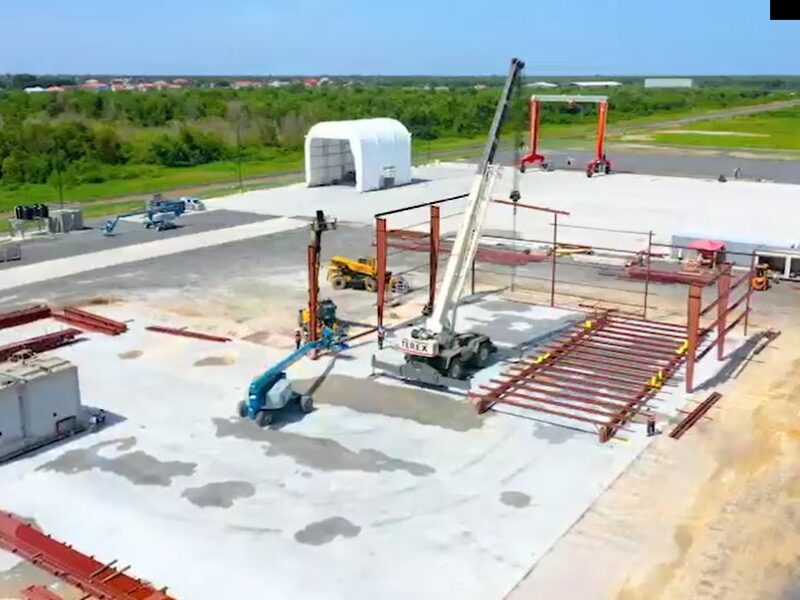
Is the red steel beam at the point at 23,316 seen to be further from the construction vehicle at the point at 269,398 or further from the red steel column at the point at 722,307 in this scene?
the red steel column at the point at 722,307

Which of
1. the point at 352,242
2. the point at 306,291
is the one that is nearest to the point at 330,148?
the point at 352,242

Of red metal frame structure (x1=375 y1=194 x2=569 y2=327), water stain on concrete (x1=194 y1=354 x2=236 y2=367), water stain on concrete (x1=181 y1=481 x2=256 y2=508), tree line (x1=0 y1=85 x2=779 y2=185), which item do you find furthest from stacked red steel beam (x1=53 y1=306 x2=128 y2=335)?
tree line (x1=0 y1=85 x2=779 y2=185)

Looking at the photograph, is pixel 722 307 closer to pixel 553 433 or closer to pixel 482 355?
pixel 482 355

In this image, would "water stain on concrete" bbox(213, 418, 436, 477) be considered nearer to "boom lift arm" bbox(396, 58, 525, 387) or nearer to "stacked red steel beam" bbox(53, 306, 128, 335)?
"boom lift arm" bbox(396, 58, 525, 387)

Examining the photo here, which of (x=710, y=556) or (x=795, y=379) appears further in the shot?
(x=795, y=379)

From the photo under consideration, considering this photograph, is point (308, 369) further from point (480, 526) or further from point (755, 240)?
point (755, 240)
